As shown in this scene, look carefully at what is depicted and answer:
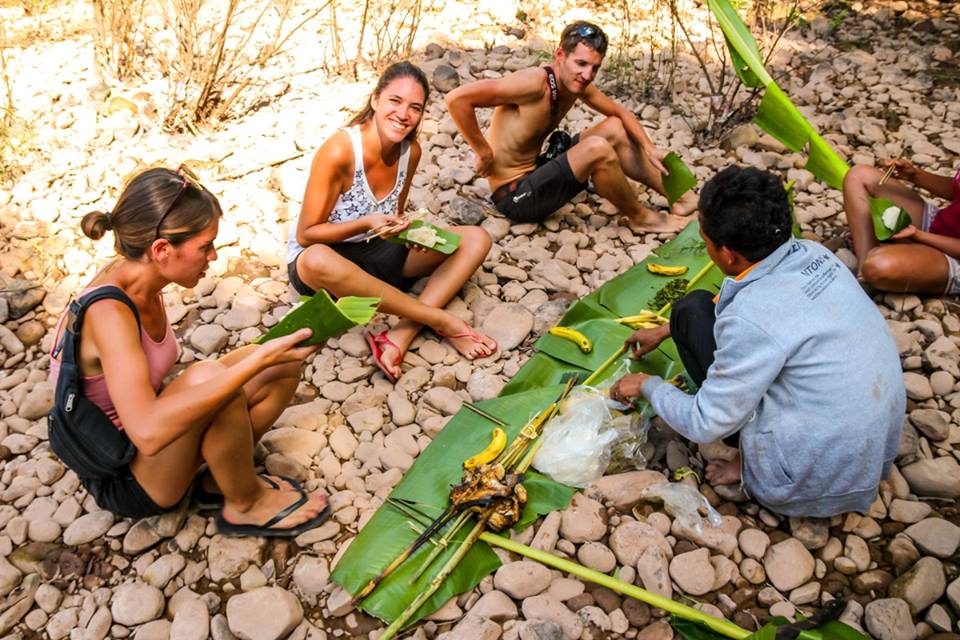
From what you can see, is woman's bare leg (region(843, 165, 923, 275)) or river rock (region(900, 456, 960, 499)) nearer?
river rock (region(900, 456, 960, 499))

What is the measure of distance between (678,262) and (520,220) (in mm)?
836

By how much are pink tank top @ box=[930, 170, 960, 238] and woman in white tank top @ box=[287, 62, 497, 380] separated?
6.40 ft

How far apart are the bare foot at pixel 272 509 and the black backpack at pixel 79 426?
36cm

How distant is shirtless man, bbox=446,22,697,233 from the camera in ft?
11.3

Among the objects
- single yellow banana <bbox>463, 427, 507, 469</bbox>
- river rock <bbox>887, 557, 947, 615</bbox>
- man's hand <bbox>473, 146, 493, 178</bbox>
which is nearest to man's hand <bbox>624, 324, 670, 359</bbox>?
single yellow banana <bbox>463, 427, 507, 469</bbox>

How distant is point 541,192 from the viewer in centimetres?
361

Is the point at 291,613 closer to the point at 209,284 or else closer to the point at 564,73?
the point at 209,284

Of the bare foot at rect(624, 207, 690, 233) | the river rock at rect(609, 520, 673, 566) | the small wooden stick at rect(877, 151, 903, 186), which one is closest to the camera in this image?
the river rock at rect(609, 520, 673, 566)

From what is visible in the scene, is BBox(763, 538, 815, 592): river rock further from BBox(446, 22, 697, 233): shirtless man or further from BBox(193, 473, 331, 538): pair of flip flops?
BBox(446, 22, 697, 233): shirtless man

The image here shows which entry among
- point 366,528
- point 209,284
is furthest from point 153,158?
point 366,528

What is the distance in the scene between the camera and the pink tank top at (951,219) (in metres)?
3.04

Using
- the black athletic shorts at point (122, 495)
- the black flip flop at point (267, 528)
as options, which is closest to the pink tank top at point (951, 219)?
the black flip flop at point (267, 528)

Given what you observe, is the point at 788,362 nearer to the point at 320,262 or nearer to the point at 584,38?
the point at 320,262

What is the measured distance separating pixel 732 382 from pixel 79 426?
1.74 metres
